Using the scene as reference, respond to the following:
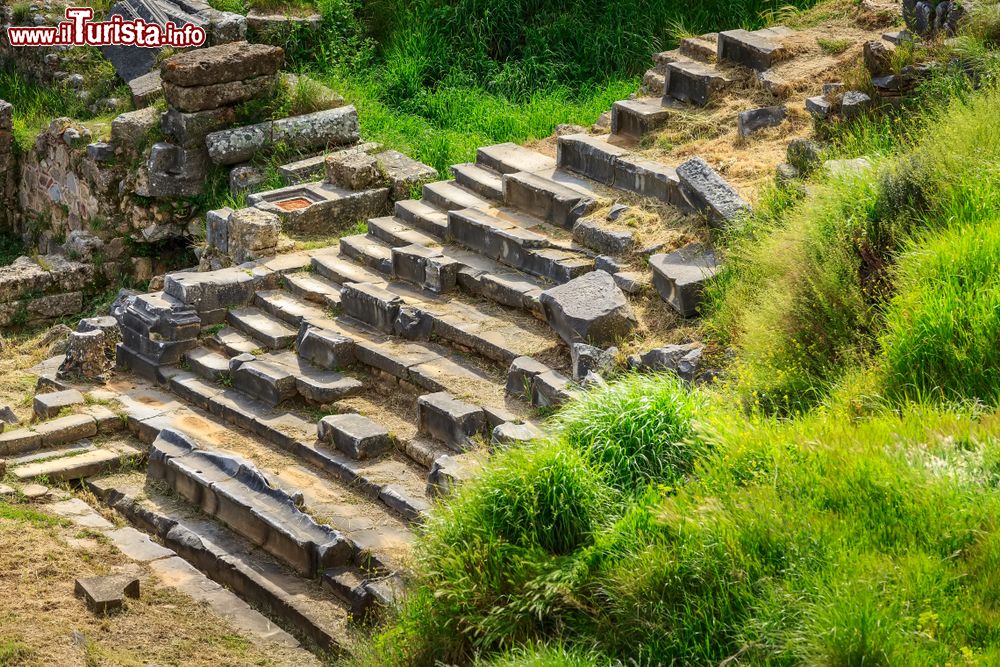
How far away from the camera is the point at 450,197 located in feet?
38.0

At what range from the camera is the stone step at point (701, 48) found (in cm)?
1202

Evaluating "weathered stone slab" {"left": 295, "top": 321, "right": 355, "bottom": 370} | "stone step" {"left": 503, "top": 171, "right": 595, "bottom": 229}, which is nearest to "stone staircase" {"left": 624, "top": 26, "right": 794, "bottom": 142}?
"stone step" {"left": 503, "top": 171, "right": 595, "bottom": 229}

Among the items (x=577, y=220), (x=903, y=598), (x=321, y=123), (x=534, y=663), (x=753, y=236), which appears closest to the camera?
(x=903, y=598)

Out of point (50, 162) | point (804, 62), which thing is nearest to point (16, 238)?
point (50, 162)

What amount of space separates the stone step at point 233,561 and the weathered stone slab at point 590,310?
2.25 meters

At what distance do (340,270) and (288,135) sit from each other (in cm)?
276

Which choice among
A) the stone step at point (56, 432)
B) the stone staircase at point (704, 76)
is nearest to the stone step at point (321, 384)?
the stone step at point (56, 432)

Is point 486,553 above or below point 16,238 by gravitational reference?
above

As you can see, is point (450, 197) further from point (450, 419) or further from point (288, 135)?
point (450, 419)

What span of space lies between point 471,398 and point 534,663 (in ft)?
11.6

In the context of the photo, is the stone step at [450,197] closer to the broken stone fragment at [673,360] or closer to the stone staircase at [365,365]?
the stone staircase at [365,365]

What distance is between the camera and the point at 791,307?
7777mm

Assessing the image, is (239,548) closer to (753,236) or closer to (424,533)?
(424,533)

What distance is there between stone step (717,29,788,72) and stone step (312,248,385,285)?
371 cm
